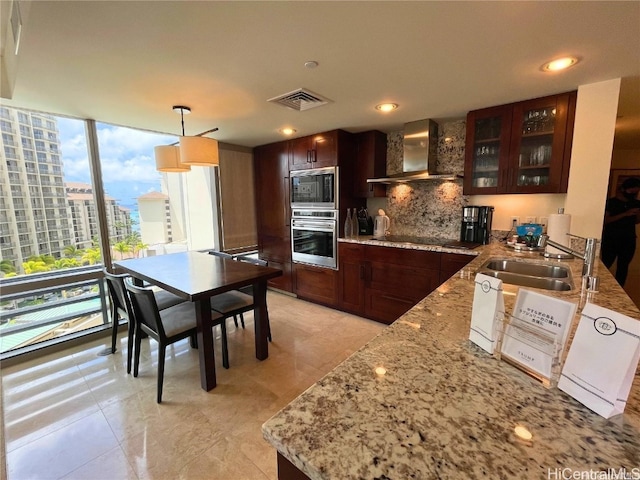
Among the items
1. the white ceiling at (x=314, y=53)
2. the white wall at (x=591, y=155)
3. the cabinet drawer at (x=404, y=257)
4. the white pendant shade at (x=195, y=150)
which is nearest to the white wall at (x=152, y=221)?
the white ceiling at (x=314, y=53)

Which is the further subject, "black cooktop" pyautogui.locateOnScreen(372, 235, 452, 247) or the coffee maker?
"black cooktop" pyautogui.locateOnScreen(372, 235, 452, 247)

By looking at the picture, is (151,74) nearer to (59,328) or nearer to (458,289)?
(458,289)

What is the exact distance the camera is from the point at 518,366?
751mm

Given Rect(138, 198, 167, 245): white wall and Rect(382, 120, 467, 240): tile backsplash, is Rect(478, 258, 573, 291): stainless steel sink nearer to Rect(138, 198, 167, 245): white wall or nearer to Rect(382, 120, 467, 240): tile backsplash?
Rect(382, 120, 467, 240): tile backsplash

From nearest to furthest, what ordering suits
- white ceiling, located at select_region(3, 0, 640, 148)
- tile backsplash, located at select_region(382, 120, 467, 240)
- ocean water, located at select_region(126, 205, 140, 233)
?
white ceiling, located at select_region(3, 0, 640, 148) → tile backsplash, located at select_region(382, 120, 467, 240) → ocean water, located at select_region(126, 205, 140, 233)

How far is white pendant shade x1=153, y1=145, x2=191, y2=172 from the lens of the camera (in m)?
2.36

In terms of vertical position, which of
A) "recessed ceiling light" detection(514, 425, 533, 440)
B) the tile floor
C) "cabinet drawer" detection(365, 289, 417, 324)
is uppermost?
"recessed ceiling light" detection(514, 425, 533, 440)

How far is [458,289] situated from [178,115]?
2791mm

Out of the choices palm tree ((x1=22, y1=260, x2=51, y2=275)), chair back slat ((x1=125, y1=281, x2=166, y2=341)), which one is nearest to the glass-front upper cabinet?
chair back slat ((x1=125, y1=281, x2=166, y2=341))

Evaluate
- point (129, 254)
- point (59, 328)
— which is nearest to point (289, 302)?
point (129, 254)

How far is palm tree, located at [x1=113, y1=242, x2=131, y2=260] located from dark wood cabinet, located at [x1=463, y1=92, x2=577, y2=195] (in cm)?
366

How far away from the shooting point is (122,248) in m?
3.07

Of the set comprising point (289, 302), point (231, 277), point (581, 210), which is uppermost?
point (581, 210)

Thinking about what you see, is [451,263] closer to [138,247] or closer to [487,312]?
[487,312]
